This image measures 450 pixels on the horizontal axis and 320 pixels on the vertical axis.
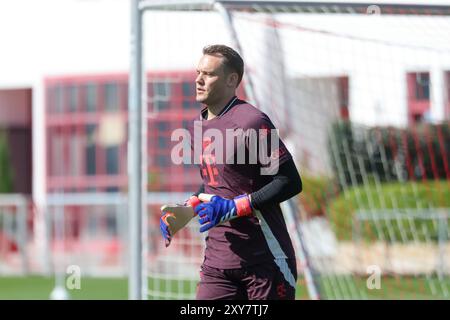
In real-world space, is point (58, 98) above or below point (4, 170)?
above

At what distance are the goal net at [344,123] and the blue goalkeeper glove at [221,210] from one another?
9.45ft

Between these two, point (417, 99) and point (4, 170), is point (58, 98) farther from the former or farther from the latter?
point (417, 99)

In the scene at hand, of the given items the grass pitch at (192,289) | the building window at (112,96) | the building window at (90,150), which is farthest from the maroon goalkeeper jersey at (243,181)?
the building window at (90,150)

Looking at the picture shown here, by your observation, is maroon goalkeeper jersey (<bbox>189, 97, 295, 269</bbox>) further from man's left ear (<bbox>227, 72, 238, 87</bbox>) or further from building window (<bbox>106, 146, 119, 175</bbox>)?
building window (<bbox>106, 146, 119, 175</bbox>)

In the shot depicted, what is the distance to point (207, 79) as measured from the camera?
216 inches

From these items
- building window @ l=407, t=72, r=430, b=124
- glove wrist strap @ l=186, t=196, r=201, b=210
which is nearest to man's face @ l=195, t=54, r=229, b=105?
glove wrist strap @ l=186, t=196, r=201, b=210

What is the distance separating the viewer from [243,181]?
17.8 feet

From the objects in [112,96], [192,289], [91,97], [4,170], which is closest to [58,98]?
[91,97]

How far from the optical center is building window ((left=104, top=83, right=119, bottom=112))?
25.9 metres

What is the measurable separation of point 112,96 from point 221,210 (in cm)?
2093

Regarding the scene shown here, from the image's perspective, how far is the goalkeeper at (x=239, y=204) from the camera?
525 cm
